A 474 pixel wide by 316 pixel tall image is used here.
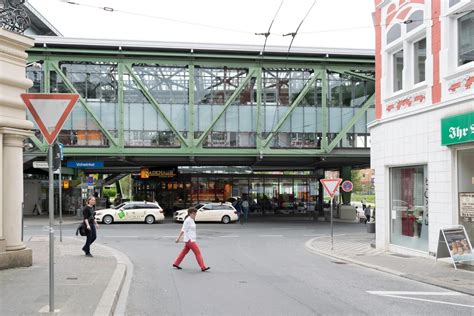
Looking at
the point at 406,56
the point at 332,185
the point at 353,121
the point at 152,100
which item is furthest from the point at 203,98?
the point at 406,56

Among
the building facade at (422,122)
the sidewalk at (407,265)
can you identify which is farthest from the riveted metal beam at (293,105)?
the building facade at (422,122)

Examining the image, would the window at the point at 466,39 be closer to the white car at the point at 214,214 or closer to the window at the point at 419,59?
the window at the point at 419,59

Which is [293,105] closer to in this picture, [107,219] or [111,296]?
[107,219]

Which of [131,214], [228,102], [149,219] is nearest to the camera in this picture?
[131,214]

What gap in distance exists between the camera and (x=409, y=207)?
16.5 meters

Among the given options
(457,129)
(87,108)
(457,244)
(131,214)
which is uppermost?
(87,108)

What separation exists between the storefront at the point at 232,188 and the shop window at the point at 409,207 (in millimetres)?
27358

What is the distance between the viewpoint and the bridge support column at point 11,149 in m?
10.7

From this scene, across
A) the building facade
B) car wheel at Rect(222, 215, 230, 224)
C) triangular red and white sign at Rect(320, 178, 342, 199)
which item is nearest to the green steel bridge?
car wheel at Rect(222, 215, 230, 224)

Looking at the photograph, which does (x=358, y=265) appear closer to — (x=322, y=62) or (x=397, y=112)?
(x=397, y=112)

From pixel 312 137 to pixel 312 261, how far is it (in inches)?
775

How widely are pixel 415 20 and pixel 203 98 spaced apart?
1940 centimetres

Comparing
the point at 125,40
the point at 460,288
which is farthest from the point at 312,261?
the point at 125,40

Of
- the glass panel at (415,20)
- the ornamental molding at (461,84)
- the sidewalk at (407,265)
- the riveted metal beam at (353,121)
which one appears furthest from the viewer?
the riveted metal beam at (353,121)
